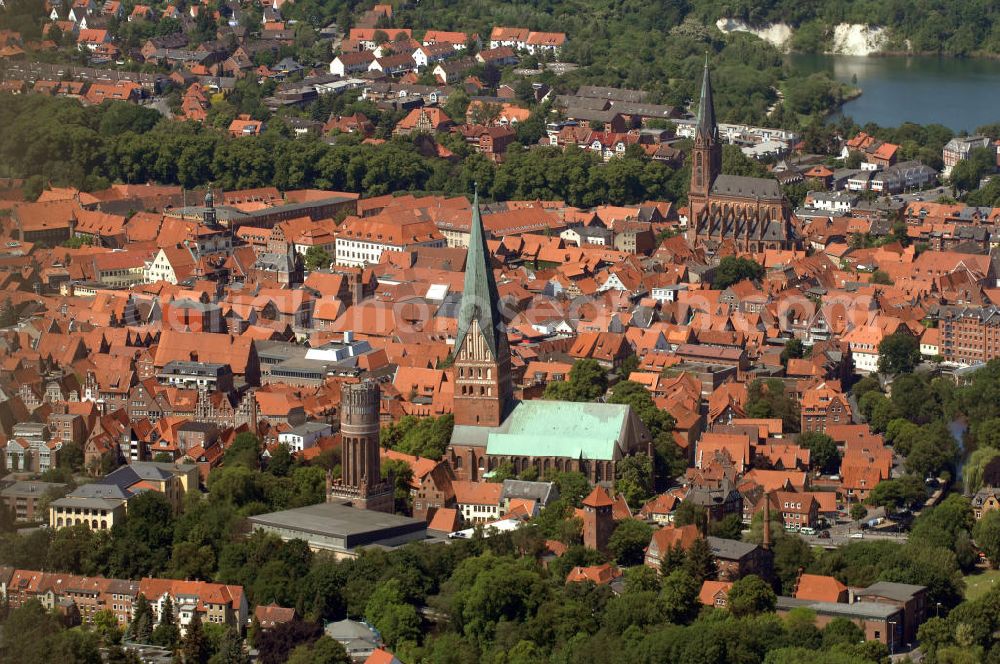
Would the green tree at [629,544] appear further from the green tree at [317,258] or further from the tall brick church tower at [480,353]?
the green tree at [317,258]

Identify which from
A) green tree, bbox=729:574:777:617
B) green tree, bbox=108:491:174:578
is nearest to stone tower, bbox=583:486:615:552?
green tree, bbox=729:574:777:617

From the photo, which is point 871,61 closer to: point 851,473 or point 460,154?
point 460,154

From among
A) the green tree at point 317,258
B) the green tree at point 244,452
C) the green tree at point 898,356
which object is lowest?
the green tree at point 244,452

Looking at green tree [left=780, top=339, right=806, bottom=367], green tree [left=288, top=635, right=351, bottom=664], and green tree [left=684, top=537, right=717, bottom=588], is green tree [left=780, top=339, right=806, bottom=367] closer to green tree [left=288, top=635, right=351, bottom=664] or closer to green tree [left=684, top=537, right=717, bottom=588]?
green tree [left=684, top=537, right=717, bottom=588]

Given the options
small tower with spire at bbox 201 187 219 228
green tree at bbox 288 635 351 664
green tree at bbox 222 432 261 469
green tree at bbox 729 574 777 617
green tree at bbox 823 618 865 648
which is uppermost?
small tower with spire at bbox 201 187 219 228

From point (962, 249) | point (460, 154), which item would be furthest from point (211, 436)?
point (460, 154)

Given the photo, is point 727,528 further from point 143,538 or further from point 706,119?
point 706,119

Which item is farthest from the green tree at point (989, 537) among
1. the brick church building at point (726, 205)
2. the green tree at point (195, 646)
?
the brick church building at point (726, 205)
